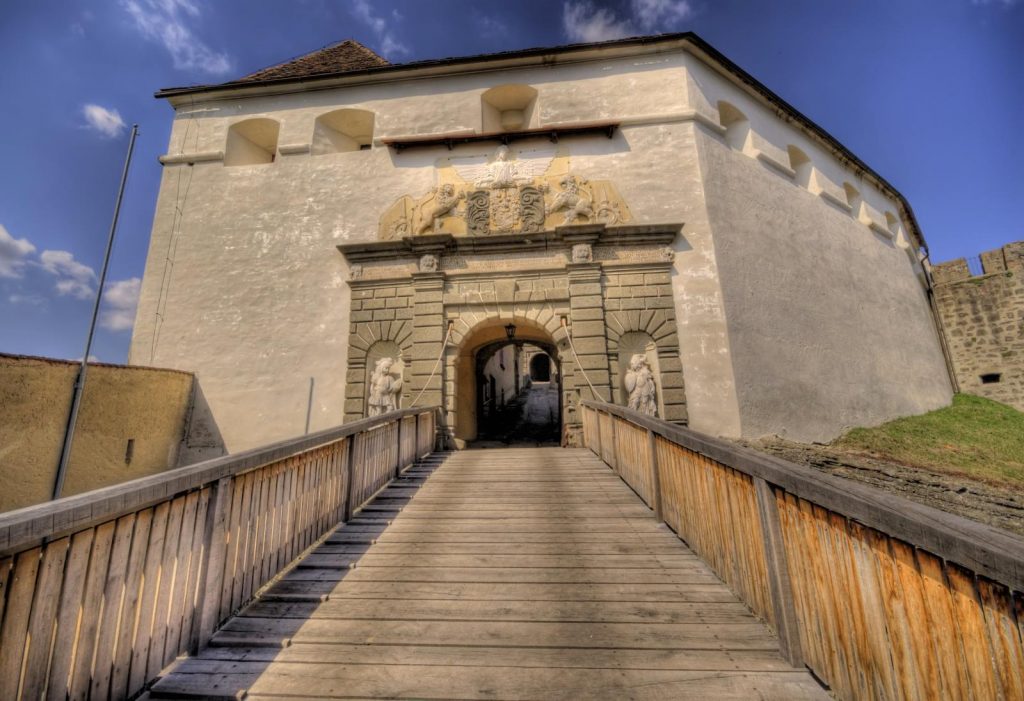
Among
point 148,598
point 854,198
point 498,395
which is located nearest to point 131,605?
point 148,598

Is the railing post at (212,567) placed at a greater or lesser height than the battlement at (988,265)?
lesser

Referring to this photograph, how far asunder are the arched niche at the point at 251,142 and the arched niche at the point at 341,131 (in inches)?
51.0

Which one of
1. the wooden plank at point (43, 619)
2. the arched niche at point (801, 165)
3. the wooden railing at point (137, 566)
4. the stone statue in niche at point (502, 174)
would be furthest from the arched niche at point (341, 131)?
the arched niche at point (801, 165)

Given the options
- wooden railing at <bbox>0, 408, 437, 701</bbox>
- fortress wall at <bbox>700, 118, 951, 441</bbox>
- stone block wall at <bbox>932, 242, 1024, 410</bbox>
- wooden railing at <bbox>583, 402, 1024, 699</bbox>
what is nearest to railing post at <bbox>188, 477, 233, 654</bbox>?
wooden railing at <bbox>0, 408, 437, 701</bbox>

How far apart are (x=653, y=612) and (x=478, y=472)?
3.86 m

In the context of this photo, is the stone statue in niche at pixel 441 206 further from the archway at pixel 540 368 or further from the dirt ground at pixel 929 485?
the archway at pixel 540 368

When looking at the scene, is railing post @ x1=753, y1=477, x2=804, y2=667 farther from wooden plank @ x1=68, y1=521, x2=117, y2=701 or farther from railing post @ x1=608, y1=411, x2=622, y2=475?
Result: railing post @ x1=608, y1=411, x2=622, y2=475

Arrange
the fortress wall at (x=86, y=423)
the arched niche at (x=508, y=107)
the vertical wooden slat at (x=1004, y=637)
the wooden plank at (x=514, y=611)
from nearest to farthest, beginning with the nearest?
the vertical wooden slat at (x=1004, y=637) < the wooden plank at (x=514, y=611) < the fortress wall at (x=86, y=423) < the arched niche at (x=508, y=107)

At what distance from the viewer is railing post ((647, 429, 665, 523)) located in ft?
13.5

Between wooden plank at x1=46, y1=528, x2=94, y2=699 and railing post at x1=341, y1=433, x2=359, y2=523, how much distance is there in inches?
102

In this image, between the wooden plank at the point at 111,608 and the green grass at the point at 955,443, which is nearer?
the wooden plank at the point at 111,608

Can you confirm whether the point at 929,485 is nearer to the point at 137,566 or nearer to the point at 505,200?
the point at 137,566

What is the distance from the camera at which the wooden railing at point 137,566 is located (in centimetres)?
151

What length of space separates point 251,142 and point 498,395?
12492 mm
